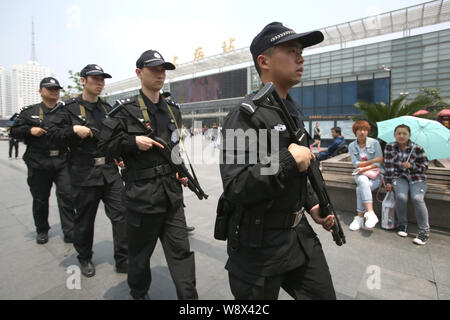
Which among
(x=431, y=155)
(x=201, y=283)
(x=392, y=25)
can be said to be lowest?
(x=201, y=283)

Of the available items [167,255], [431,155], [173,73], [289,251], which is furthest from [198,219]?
[173,73]

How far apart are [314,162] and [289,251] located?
49 centimetres

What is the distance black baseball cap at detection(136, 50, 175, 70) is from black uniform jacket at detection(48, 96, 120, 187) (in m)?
1.12

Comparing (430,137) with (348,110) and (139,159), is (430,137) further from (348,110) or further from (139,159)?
(348,110)

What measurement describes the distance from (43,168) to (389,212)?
16.4ft

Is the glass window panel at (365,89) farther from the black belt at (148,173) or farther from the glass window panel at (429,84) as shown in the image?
the black belt at (148,173)

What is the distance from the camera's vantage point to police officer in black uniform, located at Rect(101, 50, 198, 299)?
2.26m

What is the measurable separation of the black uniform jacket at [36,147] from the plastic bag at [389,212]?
4.66 m

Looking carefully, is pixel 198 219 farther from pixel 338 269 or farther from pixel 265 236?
pixel 265 236

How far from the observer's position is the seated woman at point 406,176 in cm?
381

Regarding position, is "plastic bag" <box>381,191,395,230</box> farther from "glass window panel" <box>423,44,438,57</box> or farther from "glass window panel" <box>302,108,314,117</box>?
"glass window panel" <box>423,44,438,57</box>

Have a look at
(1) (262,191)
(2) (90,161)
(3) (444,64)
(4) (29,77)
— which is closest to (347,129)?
(2) (90,161)

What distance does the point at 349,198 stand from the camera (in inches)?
196

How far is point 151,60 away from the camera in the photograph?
2.38 metres
